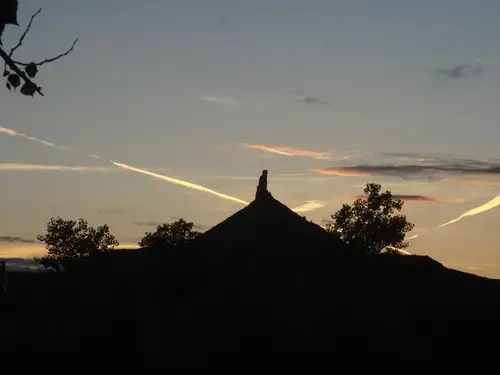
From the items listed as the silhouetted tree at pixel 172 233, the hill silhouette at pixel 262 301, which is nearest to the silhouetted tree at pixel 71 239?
the silhouetted tree at pixel 172 233

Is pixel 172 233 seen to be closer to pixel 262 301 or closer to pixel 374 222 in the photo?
pixel 374 222

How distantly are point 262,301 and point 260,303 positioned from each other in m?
0.05

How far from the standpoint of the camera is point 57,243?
63469 mm

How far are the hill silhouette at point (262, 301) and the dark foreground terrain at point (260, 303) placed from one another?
0.02 metres

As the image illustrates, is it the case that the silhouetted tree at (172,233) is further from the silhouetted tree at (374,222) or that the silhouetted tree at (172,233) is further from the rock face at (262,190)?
the rock face at (262,190)

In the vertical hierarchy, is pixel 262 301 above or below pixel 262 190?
below

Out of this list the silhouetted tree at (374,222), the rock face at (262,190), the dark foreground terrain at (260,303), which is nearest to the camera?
the dark foreground terrain at (260,303)

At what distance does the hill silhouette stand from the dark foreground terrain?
19 mm

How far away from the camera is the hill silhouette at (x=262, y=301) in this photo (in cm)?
1144

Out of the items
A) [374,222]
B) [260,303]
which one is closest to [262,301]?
[260,303]

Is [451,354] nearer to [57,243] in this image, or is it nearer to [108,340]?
[108,340]

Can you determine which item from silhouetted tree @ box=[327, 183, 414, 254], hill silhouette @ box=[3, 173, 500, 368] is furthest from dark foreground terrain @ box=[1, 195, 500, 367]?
silhouetted tree @ box=[327, 183, 414, 254]

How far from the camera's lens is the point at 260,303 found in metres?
11.8

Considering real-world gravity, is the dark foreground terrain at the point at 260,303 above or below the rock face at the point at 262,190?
below
